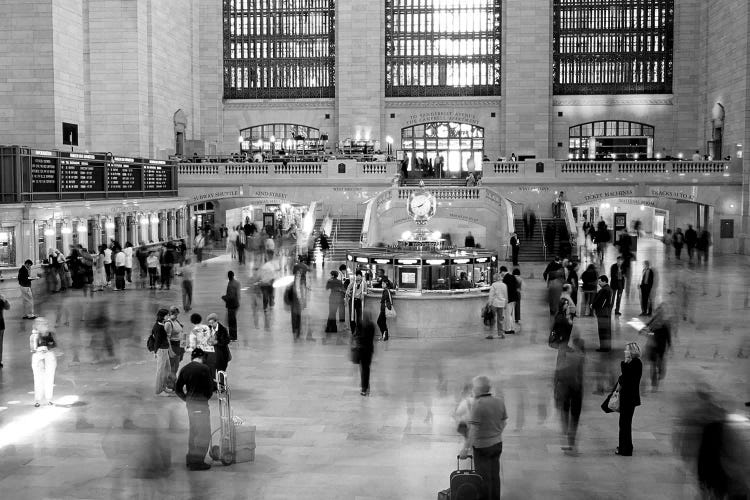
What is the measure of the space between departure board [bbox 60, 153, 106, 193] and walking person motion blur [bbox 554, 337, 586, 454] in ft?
71.8

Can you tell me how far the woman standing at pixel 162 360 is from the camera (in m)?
13.9

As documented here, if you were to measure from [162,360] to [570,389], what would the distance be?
620 cm

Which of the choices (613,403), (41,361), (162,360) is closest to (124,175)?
(162,360)

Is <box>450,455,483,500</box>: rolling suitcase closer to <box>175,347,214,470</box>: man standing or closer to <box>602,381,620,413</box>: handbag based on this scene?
<box>175,347,214,470</box>: man standing

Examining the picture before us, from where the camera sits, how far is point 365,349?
13.8 meters

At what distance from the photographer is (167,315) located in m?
14.6

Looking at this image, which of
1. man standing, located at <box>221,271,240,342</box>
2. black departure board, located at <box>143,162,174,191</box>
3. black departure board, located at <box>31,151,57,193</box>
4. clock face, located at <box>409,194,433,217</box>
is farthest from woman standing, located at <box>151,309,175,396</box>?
black departure board, located at <box>143,162,174,191</box>

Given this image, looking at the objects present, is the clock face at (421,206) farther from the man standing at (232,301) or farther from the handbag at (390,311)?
the man standing at (232,301)

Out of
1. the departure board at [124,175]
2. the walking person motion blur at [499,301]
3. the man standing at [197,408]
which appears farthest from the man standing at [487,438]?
the departure board at [124,175]

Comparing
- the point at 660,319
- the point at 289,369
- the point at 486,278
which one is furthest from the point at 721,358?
the point at 289,369

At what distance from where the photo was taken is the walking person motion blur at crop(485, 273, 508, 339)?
727 inches

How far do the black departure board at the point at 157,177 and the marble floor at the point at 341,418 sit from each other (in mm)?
17745

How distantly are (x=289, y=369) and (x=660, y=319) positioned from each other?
20.9 ft

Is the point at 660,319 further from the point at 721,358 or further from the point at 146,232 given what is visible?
the point at 146,232
